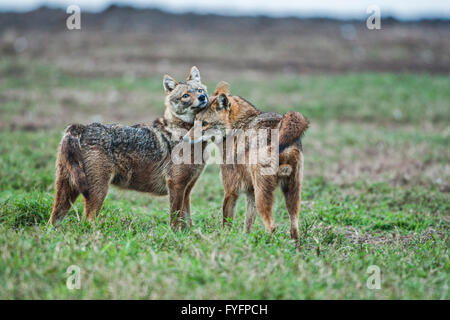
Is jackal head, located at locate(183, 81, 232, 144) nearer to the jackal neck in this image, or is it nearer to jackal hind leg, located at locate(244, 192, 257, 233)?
the jackal neck

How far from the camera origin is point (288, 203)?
5.15 m

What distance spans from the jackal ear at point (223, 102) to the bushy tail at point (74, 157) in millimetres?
1745

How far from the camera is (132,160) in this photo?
5812 millimetres

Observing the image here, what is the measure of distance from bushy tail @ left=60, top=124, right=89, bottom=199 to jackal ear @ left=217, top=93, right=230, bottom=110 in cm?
174

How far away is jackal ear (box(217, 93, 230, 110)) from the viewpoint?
5.82 m

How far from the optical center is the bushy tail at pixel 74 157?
16.9 ft

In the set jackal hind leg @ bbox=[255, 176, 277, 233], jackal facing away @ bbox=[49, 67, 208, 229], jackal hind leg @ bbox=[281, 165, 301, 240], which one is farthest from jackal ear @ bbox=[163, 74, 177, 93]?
jackal hind leg @ bbox=[281, 165, 301, 240]

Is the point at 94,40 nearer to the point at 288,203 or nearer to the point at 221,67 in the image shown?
the point at 221,67

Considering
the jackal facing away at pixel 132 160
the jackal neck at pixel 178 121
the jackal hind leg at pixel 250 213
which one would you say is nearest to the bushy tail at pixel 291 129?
the jackal hind leg at pixel 250 213

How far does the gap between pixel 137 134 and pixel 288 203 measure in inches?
86.4

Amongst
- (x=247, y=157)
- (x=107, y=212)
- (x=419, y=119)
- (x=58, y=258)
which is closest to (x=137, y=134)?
(x=107, y=212)

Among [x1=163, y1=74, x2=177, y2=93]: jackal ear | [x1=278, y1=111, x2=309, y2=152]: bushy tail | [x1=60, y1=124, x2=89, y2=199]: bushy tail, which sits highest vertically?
[x1=163, y1=74, x2=177, y2=93]: jackal ear

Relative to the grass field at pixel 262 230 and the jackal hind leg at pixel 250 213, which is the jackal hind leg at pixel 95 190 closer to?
the grass field at pixel 262 230
